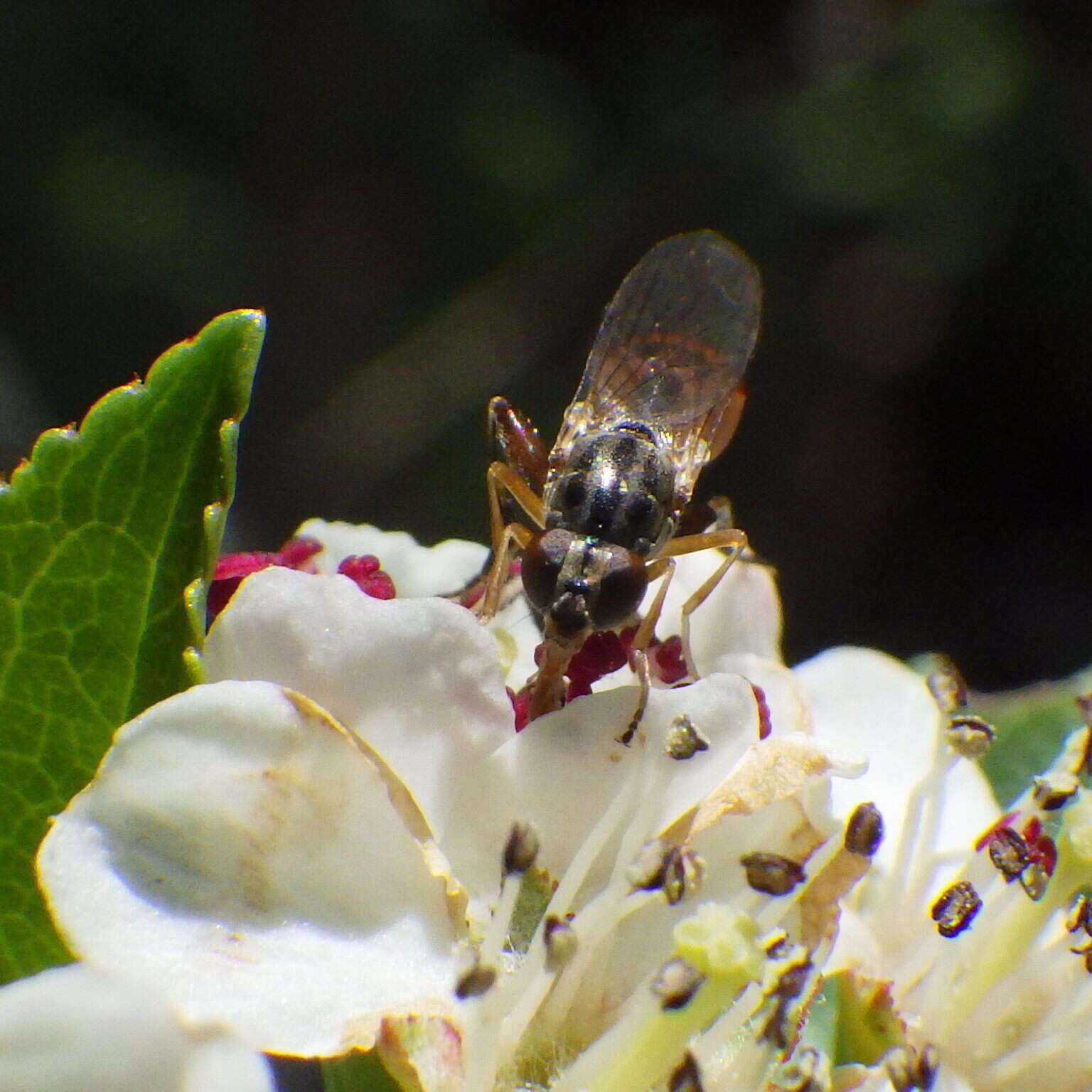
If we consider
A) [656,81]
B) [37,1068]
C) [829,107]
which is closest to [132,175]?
[656,81]

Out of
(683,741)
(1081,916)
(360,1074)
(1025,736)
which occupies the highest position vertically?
(683,741)

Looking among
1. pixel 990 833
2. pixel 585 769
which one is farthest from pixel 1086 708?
pixel 585 769

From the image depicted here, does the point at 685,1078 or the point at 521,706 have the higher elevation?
the point at 521,706

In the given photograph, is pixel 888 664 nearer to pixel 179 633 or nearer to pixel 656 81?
pixel 179 633

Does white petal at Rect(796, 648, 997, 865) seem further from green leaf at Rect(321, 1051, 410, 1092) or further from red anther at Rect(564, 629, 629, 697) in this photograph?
green leaf at Rect(321, 1051, 410, 1092)

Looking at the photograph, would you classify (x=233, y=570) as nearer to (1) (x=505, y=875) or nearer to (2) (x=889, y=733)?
(1) (x=505, y=875)

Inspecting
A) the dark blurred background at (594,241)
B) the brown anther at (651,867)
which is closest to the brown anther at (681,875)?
the brown anther at (651,867)
